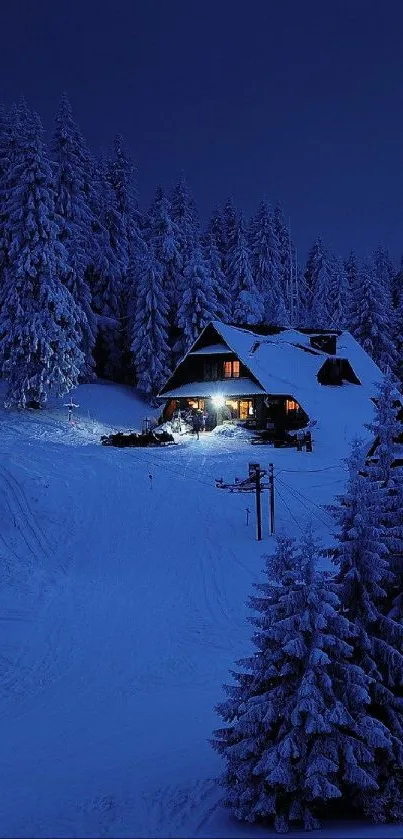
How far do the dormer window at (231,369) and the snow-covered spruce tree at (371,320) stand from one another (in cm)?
1759

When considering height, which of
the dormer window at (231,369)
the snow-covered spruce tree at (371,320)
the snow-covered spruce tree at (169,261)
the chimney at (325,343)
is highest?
the snow-covered spruce tree at (169,261)

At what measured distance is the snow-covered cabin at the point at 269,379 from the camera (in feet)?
136

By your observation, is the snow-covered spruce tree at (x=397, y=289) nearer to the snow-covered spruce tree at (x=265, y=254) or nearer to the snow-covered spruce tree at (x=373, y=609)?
the snow-covered spruce tree at (x=265, y=254)

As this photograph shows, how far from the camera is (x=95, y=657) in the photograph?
13.6 meters

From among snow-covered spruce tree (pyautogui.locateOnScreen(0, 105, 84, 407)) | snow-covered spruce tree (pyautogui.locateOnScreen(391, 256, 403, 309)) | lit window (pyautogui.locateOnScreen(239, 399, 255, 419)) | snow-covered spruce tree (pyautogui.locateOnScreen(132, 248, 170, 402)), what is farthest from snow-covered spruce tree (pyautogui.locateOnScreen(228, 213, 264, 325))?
snow-covered spruce tree (pyautogui.locateOnScreen(0, 105, 84, 407))

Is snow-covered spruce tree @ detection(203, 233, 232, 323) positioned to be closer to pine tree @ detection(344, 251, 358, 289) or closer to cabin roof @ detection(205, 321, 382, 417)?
cabin roof @ detection(205, 321, 382, 417)

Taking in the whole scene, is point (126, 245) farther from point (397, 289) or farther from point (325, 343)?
point (397, 289)

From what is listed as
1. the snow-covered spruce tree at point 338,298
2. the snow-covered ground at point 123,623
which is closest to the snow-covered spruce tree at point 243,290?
the snow-covered spruce tree at point 338,298

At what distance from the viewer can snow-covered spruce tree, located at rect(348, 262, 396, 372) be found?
190ft

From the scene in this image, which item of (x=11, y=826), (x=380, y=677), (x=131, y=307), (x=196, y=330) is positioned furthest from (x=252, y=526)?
(x=131, y=307)

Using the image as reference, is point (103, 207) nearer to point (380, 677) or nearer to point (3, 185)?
point (3, 185)

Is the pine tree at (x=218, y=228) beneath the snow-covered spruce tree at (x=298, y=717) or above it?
above

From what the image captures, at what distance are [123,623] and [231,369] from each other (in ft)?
103

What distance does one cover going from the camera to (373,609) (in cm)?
950
